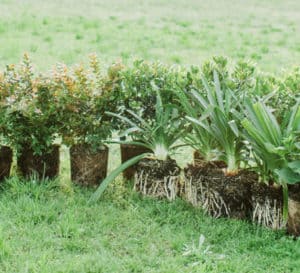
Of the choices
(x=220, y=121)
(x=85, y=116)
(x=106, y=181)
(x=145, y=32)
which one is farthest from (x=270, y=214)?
(x=145, y=32)

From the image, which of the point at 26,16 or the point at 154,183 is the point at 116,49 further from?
the point at 154,183

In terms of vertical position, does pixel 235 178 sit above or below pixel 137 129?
below

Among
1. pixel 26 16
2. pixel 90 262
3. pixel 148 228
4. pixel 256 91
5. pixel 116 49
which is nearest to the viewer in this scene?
pixel 90 262

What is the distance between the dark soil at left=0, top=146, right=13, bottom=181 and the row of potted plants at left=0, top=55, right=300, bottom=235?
3.6 inches

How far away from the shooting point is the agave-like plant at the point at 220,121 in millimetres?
5020

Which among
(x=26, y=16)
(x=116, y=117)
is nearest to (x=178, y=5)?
(x=26, y=16)

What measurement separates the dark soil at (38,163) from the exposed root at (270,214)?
173 cm

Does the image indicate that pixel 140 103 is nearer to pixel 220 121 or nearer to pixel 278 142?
pixel 220 121

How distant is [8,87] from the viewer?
17.9 feet

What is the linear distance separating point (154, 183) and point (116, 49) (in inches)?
231

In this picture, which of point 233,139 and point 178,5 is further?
point 178,5

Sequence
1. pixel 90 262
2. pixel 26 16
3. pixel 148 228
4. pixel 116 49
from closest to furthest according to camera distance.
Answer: pixel 90 262 → pixel 148 228 → pixel 116 49 → pixel 26 16

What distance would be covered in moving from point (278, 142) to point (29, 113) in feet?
6.34

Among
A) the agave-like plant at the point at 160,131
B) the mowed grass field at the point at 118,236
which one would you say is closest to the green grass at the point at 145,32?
the agave-like plant at the point at 160,131
